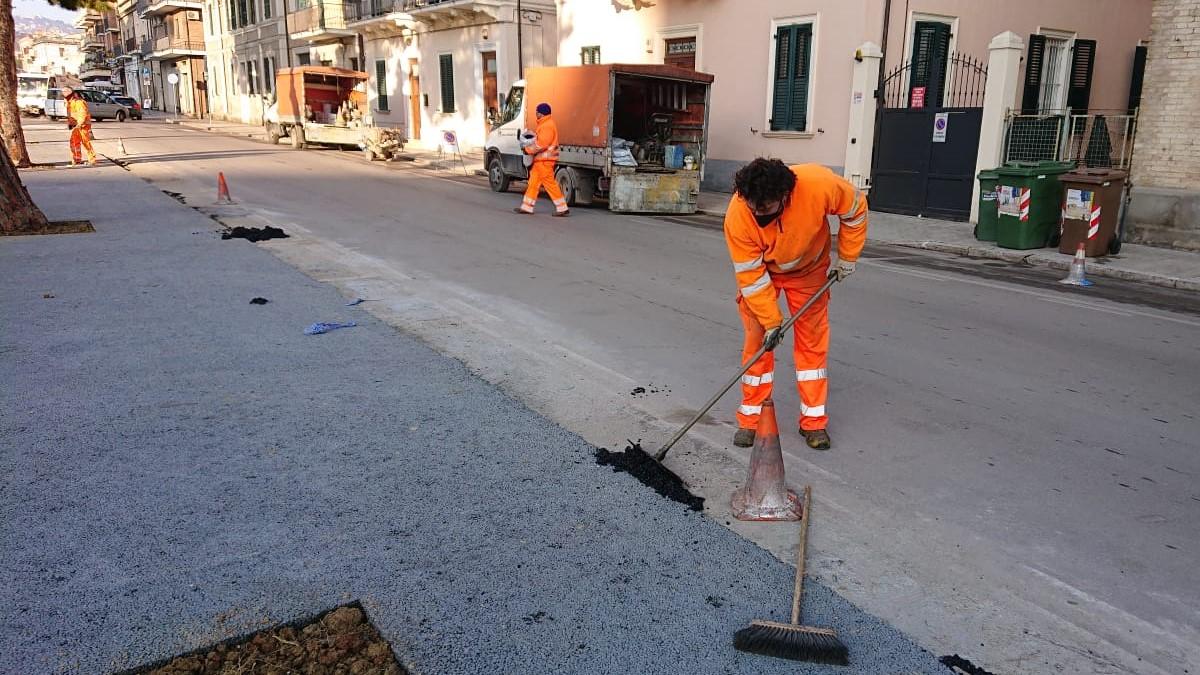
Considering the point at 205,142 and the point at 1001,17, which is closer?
the point at 1001,17

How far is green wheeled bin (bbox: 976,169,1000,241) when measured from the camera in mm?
11836

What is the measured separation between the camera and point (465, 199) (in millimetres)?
16359

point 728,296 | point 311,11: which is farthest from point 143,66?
point 728,296

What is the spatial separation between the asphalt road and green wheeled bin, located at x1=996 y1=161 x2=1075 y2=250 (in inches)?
36.1

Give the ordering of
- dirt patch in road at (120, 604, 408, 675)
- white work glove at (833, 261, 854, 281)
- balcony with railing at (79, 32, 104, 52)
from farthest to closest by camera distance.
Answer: balcony with railing at (79, 32, 104, 52), white work glove at (833, 261, 854, 281), dirt patch in road at (120, 604, 408, 675)

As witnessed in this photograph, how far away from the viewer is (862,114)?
15398 millimetres

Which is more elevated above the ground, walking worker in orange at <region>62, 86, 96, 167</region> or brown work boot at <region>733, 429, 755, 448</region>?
walking worker in orange at <region>62, 86, 96, 167</region>

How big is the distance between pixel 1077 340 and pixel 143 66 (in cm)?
8395

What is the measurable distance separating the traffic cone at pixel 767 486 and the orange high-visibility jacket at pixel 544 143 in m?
10.9

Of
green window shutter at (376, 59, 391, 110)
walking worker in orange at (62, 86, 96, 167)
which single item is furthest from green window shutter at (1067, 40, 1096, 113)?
green window shutter at (376, 59, 391, 110)

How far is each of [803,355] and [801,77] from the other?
13.5 metres

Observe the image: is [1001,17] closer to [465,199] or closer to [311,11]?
[465,199]

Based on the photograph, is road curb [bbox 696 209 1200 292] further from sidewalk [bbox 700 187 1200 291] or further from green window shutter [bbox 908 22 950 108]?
green window shutter [bbox 908 22 950 108]

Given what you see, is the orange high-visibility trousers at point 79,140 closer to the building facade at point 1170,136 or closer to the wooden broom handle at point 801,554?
the building facade at point 1170,136
